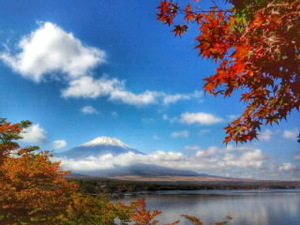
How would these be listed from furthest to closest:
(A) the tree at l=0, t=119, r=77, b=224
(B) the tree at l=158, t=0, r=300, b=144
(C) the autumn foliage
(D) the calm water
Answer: (D) the calm water → (A) the tree at l=0, t=119, r=77, b=224 → (C) the autumn foliage → (B) the tree at l=158, t=0, r=300, b=144

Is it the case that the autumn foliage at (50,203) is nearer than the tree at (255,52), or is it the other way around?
the tree at (255,52)

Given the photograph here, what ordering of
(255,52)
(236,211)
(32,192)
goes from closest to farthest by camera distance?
1. (255,52)
2. (32,192)
3. (236,211)

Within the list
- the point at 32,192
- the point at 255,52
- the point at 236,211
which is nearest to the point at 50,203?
the point at 32,192

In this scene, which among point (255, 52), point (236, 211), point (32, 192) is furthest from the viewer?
point (236, 211)

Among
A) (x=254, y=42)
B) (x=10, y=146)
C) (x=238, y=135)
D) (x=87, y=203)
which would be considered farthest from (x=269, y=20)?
(x=10, y=146)

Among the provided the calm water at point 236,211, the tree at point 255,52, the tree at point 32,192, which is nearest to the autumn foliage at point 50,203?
the tree at point 32,192

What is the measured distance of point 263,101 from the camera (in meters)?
4.43

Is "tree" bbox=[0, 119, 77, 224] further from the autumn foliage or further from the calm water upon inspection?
the calm water

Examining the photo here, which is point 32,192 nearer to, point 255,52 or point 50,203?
point 50,203

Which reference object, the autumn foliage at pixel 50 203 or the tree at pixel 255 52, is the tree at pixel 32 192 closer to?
the autumn foliage at pixel 50 203

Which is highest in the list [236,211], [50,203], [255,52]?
[255,52]

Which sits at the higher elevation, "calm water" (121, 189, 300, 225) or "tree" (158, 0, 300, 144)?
"tree" (158, 0, 300, 144)

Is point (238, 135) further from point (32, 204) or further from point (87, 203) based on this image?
point (32, 204)

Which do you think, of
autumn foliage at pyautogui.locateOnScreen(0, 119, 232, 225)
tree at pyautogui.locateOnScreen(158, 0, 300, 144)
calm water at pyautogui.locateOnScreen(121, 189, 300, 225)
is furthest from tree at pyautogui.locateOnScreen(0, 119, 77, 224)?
calm water at pyautogui.locateOnScreen(121, 189, 300, 225)
